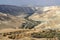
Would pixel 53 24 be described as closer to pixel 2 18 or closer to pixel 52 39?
pixel 2 18

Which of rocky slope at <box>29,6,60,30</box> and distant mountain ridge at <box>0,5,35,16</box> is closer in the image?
rocky slope at <box>29,6,60,30</box>

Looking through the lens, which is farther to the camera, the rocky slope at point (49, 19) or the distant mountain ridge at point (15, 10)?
the distant mountain ridge at point (15, 10)

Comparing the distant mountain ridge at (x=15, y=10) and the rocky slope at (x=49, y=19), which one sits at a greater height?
the distant mountain ridge at (x=15, y=10)

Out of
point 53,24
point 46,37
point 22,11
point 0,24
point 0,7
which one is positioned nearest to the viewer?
point 46,37

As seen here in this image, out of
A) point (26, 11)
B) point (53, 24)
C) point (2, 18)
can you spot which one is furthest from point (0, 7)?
point (53, 24)

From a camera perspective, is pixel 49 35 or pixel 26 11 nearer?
pixel 49 35

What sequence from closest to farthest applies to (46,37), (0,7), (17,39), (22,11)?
(17,39)
(46,37)
(0,7)
(22,11)

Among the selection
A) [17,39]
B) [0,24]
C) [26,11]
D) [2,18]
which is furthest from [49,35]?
[26,11]

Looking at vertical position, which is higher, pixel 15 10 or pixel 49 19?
pixel 15 10

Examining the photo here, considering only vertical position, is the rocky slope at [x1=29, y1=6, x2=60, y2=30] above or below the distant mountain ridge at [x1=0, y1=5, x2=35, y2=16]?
below

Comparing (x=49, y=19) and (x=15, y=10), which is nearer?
(x=49, y=19)
